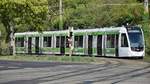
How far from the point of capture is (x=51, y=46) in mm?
60938

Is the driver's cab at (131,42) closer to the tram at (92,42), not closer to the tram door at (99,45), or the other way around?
the tram at (92,42)

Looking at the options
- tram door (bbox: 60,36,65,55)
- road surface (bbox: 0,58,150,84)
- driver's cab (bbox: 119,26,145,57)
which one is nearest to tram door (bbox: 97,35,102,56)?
driver's cab (bbox: 119,26,145,57)

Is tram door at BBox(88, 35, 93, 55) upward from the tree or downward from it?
downward

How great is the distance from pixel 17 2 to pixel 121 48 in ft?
36.9

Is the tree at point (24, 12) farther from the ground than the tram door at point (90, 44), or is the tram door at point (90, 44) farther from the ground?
the tree at point (24, 12)

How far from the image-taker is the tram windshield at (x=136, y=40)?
48750mm

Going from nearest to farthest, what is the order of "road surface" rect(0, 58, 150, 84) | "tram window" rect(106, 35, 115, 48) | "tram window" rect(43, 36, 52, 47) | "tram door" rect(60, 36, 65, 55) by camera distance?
"road surface" rect(0, 58, 150, 84) < "tram window" rect(106, 35, 115, 48) < "tram door" rect(60, 36, 65, 55) < "tram window" rect(43, 36, 52, 47)

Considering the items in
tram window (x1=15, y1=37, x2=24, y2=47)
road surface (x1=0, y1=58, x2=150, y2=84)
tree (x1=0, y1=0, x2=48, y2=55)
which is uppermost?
tree (x1=0, y1=0, x2=48, y2=55)

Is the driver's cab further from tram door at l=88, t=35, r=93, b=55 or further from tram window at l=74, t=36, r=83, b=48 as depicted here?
tram window at l=74, t=36, r=83, b=48

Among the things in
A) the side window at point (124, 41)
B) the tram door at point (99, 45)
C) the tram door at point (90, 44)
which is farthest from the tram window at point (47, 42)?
the side window at point (124, 41)

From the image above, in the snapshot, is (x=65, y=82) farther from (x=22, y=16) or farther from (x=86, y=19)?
(x=86, y=19)

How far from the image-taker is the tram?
48875mm

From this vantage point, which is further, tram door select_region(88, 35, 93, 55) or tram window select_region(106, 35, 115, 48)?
tram door select_region(88, 35, 93, 55)

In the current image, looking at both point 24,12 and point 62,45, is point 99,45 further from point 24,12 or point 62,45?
point 24,12
